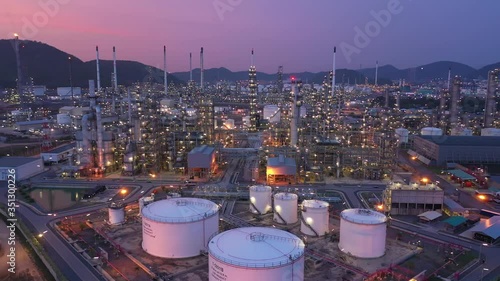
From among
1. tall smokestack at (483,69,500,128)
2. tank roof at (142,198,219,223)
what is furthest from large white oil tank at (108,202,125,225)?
tall smokestack at (483,69,500,128)

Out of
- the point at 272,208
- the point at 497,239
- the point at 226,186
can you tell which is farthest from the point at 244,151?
the point at 497,239

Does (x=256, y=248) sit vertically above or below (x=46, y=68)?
below

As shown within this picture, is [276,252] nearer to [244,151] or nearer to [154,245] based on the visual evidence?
[154,245]

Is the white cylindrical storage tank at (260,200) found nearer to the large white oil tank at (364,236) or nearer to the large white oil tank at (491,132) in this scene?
the large white oil tank at (364,236)

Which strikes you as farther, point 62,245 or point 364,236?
point 62,245

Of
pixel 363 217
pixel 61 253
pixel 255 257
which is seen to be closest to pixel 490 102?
pixel 363 217

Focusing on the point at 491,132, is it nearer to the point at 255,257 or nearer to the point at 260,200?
the point at 260,200

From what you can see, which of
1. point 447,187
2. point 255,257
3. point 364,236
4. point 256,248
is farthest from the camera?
point 447,187
